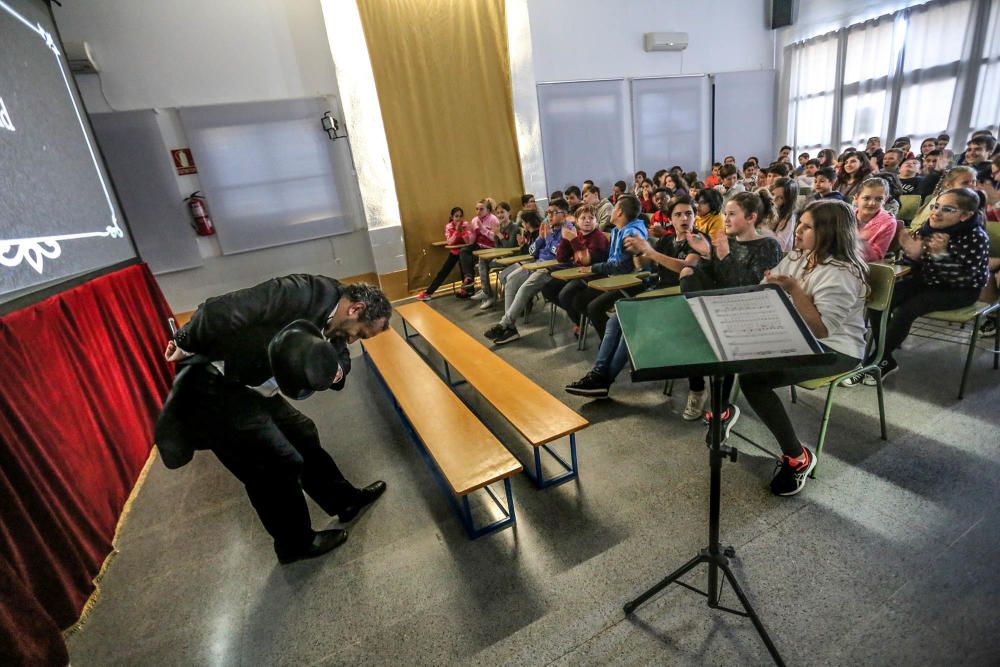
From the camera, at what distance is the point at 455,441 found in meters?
1.94

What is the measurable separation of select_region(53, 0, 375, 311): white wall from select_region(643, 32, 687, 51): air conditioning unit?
4896 mm

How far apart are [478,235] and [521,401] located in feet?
13.0

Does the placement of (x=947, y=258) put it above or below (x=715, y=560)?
above

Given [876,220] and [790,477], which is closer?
[790,477]

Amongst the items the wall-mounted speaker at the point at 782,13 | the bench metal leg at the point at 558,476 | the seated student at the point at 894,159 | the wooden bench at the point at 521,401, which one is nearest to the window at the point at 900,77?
the wall-mounted speaker at the point at 782,13

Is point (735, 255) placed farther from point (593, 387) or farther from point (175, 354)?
point (175, 354)

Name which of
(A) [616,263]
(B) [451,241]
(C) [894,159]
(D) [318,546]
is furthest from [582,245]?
(C) [894,159]

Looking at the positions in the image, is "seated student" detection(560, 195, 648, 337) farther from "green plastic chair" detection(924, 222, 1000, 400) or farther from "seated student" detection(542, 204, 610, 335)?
"green plastic chair" detection(924, 222, 1000, 400)

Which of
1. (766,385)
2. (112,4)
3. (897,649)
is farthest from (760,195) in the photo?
(112,4)

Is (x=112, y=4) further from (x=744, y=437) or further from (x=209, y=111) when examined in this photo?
(x=744, y=437)

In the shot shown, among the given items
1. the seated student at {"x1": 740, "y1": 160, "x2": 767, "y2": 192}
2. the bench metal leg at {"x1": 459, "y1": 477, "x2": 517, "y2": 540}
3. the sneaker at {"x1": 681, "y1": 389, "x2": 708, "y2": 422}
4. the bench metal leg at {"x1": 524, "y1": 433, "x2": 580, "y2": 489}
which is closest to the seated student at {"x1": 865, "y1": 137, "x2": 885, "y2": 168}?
the seated student at {"x1": 740, "y1": 160, "x2": 767, "y2": 192}

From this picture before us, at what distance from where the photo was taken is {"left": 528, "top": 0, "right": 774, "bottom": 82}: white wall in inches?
265

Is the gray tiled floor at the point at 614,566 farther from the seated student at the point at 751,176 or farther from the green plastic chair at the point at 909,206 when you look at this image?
the seated student at the point at 751,176

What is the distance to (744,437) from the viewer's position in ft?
7.61
